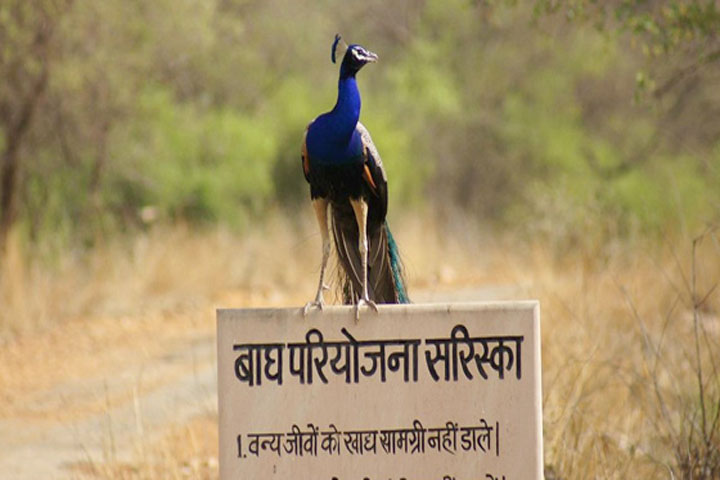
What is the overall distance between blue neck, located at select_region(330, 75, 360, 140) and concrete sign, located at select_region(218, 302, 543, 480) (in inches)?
27.7

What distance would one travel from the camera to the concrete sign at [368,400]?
4.20 metres

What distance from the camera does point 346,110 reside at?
441cm

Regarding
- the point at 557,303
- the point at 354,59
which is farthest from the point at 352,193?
the point at 557,303

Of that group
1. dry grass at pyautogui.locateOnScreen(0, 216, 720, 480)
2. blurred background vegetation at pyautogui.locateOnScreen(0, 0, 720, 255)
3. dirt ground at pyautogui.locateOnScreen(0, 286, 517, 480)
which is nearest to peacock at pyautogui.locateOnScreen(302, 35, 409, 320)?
dry grass at pyautogui.locateOnScreen(0, 216, 720, 480)

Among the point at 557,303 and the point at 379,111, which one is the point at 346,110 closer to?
the point at 557,303

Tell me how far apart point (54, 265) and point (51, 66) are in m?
1.99

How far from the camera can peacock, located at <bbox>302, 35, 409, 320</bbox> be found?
175 inches

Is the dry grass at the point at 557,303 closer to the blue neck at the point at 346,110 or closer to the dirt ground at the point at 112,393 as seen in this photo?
the dirt ground at the point at 112,393

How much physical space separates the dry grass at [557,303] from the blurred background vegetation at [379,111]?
21.9 inches

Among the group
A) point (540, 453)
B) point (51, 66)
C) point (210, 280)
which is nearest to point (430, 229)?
point (210, 280)

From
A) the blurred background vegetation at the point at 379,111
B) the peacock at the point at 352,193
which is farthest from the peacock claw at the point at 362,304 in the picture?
the blurred background vegetation at the point at 379,111

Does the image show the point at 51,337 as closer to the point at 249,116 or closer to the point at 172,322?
the point at 172,322

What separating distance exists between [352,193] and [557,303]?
12.2 feet

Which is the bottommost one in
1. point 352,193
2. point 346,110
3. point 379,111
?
point 352,193
